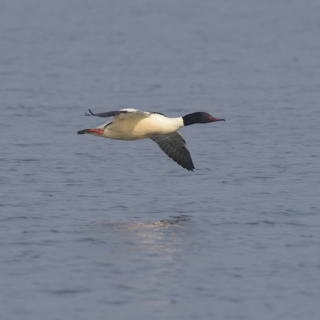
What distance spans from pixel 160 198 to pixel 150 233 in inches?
106

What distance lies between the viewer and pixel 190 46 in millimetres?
53938

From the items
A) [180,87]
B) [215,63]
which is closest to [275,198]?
[180,87]

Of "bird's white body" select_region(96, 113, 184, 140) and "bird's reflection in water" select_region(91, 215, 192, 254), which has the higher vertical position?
"bird's white body" select_region(96, 113, 184, 140)

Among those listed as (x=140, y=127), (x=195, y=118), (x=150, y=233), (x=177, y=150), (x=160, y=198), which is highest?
(x=195, y=118)

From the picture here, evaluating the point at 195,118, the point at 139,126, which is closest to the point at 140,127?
the point at 139,126

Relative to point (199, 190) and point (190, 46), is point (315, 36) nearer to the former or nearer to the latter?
point (190, 46)

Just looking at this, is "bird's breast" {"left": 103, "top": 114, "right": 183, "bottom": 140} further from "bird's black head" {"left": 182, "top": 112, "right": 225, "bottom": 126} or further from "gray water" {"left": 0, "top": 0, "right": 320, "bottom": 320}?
"gray water" {"left": 0, "top": 0, "right": 320, "bottom": 320}

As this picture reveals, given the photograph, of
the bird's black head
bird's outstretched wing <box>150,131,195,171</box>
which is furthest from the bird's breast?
bird's outstretched wing <box>150,131,195,171</box>

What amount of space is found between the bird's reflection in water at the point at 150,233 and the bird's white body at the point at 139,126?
1.79m

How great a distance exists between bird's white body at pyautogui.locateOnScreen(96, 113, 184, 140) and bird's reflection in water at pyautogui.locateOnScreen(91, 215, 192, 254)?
5.87 ft

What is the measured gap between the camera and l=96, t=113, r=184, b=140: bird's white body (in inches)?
685

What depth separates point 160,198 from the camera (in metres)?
18.3

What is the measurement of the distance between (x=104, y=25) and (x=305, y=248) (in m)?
57.0

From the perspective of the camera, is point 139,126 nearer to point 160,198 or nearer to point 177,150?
point 160,198
